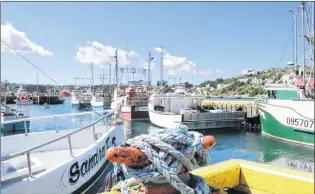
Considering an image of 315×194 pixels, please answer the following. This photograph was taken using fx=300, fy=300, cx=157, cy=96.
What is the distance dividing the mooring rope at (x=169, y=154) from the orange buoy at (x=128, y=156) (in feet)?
0.08

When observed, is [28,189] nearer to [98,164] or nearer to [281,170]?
[98,164]

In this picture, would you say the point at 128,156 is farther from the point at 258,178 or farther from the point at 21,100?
the point at 21,100

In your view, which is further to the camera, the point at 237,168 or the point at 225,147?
the point at 225,147

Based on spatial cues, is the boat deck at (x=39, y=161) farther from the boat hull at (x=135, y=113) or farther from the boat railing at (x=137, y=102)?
the boat railing at (x=137, y=102)

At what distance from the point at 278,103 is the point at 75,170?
123 inches

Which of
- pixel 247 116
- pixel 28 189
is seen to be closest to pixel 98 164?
pixel 28 189

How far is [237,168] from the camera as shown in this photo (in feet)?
9.32

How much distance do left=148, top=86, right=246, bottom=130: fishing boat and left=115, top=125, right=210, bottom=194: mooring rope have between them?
14491 mm

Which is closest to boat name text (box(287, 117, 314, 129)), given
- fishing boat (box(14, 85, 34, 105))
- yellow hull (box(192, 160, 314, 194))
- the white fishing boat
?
yellow hull (box(192, 160, 314, 194))

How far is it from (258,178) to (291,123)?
0.99 m

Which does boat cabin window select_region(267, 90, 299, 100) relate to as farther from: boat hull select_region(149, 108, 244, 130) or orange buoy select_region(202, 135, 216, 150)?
boat hull select_region(149, 108, 244, 130)

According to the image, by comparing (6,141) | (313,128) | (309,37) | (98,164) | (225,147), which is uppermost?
(309,37)

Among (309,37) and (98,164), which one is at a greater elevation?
(309,37)

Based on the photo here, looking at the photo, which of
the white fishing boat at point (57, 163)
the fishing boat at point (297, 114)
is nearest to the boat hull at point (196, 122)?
the white fishing boat at point (57, 163)
